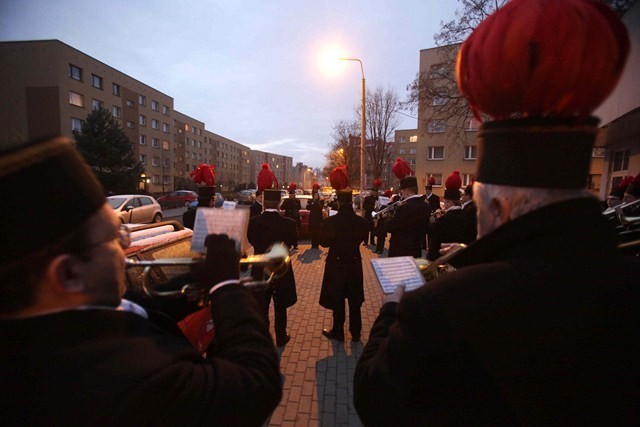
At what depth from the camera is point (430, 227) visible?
19.1 feet

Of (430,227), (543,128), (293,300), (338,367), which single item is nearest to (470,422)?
(543,128)

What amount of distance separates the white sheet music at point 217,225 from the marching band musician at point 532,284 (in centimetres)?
76

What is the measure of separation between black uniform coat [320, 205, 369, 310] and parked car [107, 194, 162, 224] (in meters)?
12.5

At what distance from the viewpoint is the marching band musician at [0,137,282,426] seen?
799mm

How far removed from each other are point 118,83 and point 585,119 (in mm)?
47319

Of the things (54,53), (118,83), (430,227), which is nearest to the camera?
(430,227)

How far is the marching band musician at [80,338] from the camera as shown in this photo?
799mm

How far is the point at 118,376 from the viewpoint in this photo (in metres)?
0.83

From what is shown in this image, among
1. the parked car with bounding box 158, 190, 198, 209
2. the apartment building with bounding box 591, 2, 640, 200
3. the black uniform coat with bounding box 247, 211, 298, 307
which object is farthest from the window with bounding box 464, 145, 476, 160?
the black uniform coat with bounding box 247, 211, 298, 307

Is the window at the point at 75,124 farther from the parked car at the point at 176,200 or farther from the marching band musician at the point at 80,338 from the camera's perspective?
the marching band musician at the point at 80,338

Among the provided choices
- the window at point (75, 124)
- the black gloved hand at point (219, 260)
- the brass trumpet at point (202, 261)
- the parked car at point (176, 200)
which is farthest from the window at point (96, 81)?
the black gloved hand at point (219, 260)

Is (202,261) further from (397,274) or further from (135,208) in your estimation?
(135,208)

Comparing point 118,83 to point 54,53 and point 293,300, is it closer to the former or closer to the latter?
point 54,53

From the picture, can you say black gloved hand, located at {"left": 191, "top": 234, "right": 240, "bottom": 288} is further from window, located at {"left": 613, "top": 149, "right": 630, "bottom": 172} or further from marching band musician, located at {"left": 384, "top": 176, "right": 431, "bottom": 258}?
window, located at {"left": 613, "top": 149, "right": 630, "bottom": 172}
